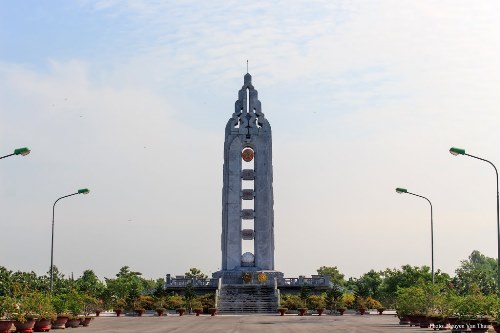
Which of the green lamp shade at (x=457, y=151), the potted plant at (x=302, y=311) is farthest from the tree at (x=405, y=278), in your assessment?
the green lamp shade at (x=457, y=151)

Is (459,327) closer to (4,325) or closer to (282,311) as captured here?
(4,325)

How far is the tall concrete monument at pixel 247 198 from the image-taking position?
365 feet

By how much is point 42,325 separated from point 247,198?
66.8m

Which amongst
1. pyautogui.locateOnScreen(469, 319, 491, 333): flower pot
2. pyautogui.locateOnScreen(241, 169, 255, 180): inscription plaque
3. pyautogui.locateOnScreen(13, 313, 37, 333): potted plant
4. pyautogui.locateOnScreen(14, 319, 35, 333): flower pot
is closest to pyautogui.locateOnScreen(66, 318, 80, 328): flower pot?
pyautogui.locateOnScreen(13, 313, 37, 333): potted plant

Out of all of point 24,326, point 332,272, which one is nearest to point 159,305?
point 24,326

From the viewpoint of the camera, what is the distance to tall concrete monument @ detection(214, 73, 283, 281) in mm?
111375

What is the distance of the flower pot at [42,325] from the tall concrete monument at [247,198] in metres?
63.2

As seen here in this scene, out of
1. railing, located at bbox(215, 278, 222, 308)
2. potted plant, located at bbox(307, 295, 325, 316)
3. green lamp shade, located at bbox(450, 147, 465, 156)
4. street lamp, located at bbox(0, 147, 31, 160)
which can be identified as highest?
green lamp shade, located at bbox(450, 147, 465, 156)

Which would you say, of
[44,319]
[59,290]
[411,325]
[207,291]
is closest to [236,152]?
[207,291]

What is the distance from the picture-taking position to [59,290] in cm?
10644

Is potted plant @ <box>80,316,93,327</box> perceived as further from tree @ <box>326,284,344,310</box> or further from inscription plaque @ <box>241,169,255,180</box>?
inscription plaque @ <box>241,169,255,180</box>

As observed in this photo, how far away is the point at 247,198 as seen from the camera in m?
113

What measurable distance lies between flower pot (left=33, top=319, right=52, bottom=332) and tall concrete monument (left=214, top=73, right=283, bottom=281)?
207 feet

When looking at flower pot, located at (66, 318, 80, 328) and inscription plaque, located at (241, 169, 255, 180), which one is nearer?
flower pot, located at (66, 318, 80, 328)
